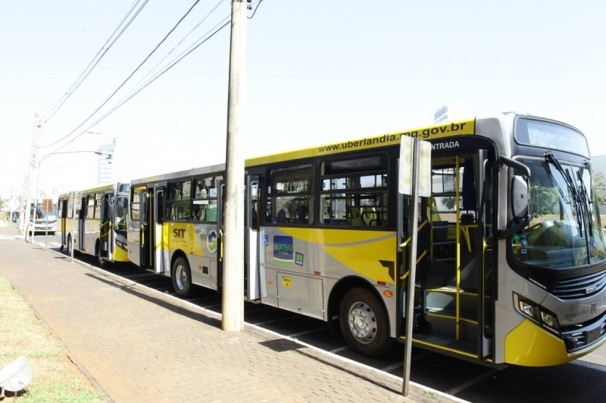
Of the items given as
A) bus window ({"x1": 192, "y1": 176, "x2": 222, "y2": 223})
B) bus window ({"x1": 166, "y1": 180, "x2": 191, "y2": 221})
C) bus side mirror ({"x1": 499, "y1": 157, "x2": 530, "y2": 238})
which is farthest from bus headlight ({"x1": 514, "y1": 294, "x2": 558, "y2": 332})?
bus window ({"x1": 166, "y1": 180, "x2": 191, "y2": 221})

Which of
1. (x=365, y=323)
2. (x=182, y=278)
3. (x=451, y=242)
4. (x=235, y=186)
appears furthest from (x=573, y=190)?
(x=182, y=278)

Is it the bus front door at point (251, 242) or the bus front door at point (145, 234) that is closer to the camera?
the bus front door at point (251, 242)

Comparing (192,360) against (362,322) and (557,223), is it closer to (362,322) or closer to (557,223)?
(362,322)

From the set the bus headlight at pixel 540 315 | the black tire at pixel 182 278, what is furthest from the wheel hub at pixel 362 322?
the black tire at pixel 182 278

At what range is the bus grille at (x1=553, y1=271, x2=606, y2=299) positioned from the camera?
4.63 metres

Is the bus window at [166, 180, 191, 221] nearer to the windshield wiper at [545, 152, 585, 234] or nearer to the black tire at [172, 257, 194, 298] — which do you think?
the black tire at [172, 257, 194, 298]

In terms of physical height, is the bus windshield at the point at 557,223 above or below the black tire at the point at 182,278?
above

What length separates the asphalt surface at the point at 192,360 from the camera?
4.88 m

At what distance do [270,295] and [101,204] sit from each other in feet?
36.1

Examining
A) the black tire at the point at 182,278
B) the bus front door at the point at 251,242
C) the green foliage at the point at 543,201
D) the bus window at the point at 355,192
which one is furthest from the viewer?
the black tire at the point at 182,278

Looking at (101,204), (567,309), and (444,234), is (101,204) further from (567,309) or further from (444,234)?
(567,309)

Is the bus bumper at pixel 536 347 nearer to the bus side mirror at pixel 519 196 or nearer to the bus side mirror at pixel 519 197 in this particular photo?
the bus side mirror at pixel 519 197

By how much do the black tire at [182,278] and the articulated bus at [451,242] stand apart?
9.38ft

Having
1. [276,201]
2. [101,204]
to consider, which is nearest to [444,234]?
[276,201]
